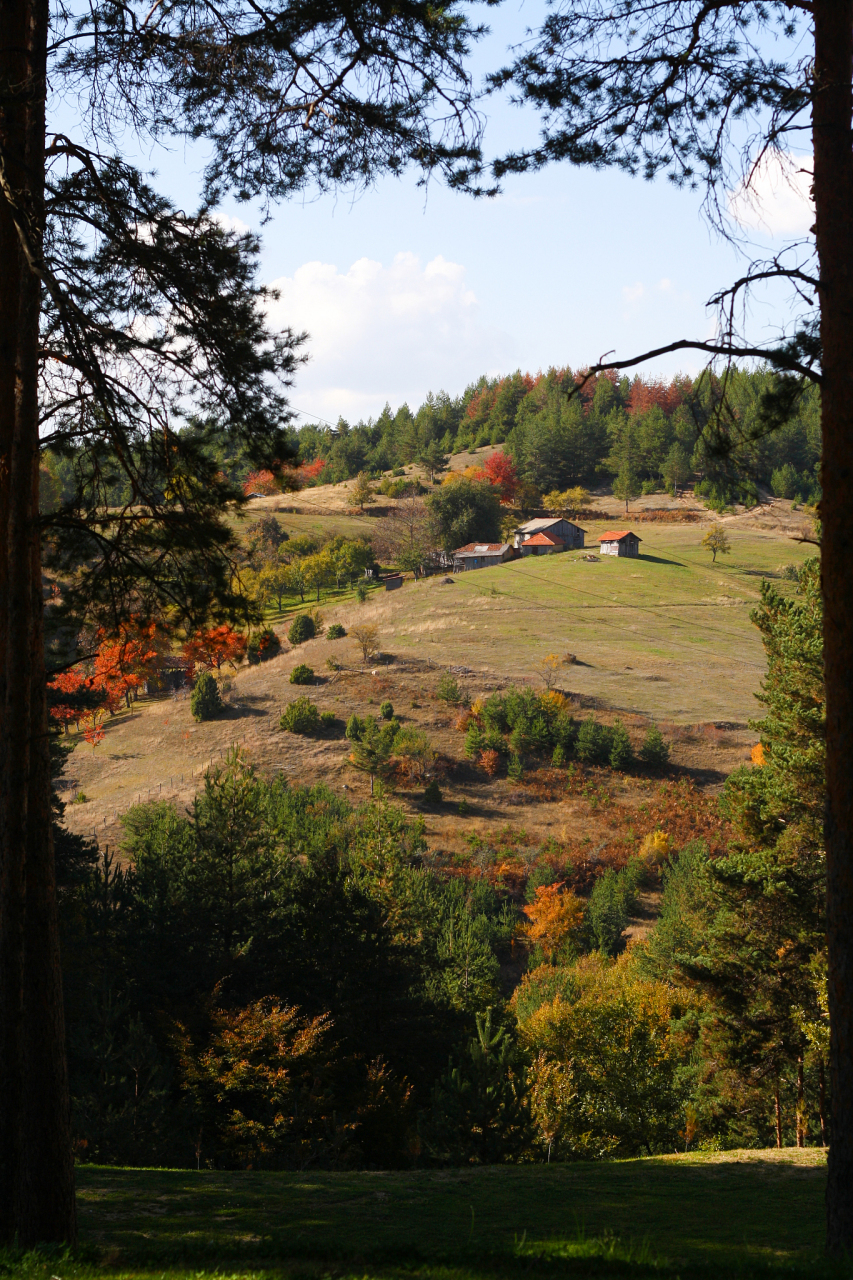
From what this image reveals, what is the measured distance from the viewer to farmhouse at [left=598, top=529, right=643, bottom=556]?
8388cm

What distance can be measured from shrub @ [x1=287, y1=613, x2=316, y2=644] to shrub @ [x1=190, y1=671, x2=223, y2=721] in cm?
1096

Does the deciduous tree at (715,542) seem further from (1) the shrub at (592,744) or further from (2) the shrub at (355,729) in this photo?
(2) the shrub at (355,729)

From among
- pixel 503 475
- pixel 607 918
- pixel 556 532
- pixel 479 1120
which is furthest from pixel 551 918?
pixel 503 475

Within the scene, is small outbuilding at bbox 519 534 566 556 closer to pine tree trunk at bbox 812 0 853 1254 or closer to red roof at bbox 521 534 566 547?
red roof at bbox 521 534 566 547

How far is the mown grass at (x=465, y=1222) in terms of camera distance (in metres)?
5.34

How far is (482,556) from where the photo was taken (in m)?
87.6

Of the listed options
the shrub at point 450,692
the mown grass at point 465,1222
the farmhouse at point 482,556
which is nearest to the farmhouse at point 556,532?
the farmhouse at point 482,556

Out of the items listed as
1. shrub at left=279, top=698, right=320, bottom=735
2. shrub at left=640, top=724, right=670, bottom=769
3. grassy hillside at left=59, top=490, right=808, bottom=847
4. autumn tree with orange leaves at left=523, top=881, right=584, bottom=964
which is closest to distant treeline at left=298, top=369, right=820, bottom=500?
grassy hillside at left=59, top=490, right=808, bottom=847

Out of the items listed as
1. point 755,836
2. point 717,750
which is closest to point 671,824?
point 717,750

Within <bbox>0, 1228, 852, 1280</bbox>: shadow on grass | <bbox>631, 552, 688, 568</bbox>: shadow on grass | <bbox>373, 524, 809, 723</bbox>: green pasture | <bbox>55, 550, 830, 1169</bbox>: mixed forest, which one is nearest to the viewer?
<bbox>0, 1228, 852, 1280</bbox>: shadow on grass

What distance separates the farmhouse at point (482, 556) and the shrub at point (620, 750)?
118 ft

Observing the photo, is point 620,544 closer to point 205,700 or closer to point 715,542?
point 715,542

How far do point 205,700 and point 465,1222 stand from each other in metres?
52.4

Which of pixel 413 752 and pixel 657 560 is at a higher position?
pixel 657 560
